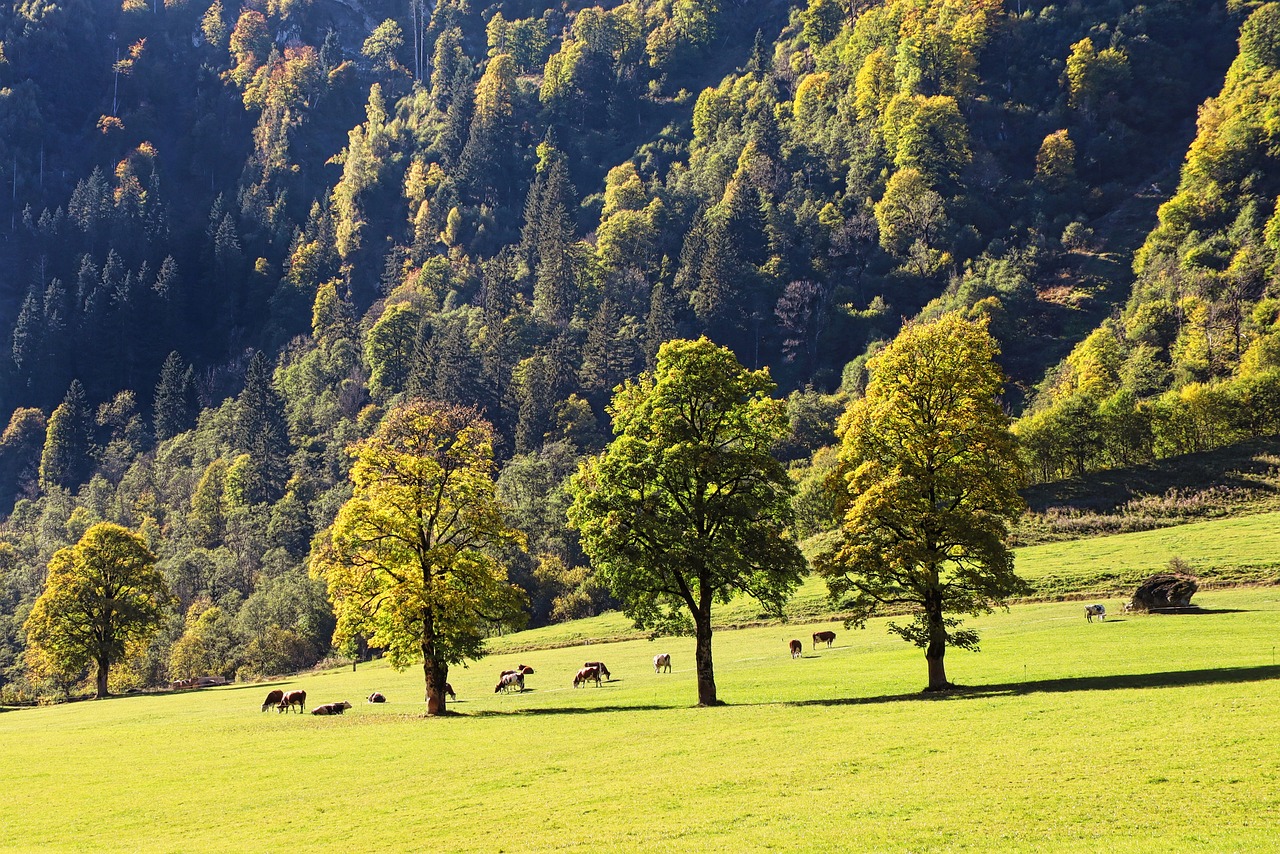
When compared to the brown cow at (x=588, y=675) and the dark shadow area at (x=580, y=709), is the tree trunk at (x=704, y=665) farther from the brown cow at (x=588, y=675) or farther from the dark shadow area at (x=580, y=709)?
the brown cow at (x=588, y=675)

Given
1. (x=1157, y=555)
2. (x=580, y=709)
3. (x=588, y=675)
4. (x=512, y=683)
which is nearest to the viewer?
(x=580, y=709)

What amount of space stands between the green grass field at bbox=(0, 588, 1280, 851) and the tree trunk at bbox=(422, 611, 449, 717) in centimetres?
119

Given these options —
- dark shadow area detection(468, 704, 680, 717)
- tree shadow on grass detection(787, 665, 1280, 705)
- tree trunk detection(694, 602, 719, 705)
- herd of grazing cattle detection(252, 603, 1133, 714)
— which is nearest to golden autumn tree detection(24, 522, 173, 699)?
herd of grazing cattle detection(252, 603, 1133, 714)

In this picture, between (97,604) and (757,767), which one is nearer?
(757,767)

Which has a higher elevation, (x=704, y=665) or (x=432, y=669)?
(x=432, y=669)

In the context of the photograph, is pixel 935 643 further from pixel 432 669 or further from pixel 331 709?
pixel 331 709

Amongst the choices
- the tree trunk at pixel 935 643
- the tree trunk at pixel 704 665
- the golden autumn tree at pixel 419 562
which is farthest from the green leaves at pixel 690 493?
the golden autumn tree at pixel 419 562

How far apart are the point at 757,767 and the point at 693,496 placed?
19337mm

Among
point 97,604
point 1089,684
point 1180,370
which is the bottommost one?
point 1089,684

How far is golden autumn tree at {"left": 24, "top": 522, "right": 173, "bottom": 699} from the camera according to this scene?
91688mm

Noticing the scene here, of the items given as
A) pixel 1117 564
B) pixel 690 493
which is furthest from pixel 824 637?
pixel 690 493

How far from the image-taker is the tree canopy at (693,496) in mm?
47219

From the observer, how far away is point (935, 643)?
43406mm

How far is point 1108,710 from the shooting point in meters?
33.9
